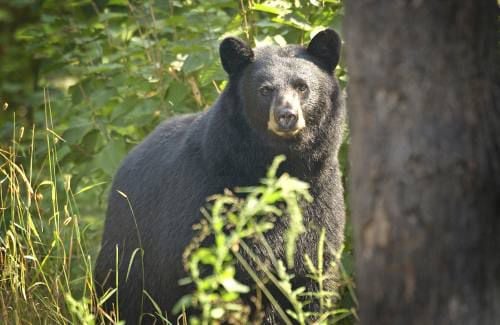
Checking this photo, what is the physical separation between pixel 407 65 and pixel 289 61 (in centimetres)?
238

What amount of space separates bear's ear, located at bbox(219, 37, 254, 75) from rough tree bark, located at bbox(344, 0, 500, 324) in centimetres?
237

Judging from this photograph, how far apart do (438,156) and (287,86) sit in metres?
2.30

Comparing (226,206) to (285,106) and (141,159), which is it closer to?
(285,106)

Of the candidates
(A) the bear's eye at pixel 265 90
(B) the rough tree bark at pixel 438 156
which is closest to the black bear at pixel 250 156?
(A) the bear's eye at pixel 265 90

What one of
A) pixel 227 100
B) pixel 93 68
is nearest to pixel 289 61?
pixel 227 100

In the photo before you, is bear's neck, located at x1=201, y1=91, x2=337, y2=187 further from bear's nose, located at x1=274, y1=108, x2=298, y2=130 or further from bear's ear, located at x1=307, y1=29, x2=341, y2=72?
bear's ear, located at x1=307, y1=29, x2=341, y2=72

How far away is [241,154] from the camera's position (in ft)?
16.6

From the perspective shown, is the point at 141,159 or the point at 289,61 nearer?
the point at 289,61

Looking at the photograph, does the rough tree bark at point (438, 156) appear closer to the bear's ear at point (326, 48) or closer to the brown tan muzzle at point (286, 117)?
the brown tan muzzle at point (286, 117)

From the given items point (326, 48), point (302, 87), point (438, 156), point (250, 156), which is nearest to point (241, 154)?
point (250, 156)

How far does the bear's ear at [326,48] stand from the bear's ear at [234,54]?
0.37 meters

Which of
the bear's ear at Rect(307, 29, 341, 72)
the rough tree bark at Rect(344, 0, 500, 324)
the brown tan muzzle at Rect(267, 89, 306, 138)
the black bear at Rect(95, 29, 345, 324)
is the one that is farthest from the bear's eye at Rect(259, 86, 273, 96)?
the rough tree bark at Rect(344, 0, 500, 324)

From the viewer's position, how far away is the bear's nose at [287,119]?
4.82m

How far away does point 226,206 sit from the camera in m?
4.87
